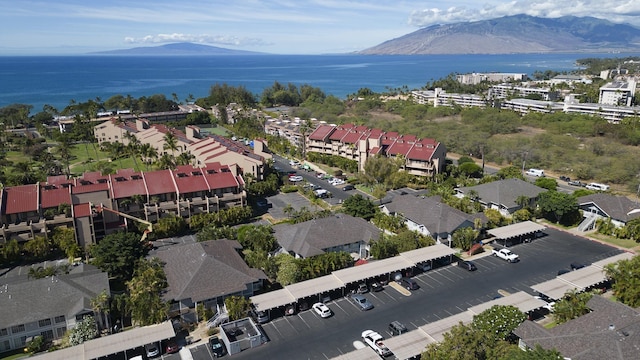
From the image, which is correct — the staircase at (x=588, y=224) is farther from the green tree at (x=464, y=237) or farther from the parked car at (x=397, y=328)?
the parked car at (x=397, y=328)

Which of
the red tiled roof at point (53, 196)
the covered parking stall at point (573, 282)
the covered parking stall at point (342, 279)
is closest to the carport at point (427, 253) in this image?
the covered parking stall at point (342, 279)

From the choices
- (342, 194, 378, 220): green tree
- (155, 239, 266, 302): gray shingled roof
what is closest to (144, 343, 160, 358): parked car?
(155, 239, 266, 302): gray shingled roof

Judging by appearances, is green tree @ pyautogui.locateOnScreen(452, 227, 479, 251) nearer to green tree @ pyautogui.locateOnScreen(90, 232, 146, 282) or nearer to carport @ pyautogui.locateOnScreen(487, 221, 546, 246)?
carport @ pyautogui.locateOnScreen(487, 221, 546, 246)

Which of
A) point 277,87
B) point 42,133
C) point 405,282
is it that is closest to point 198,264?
point 405,282

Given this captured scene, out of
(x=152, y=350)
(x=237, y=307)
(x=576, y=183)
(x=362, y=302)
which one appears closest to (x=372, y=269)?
(x=362, y=302)

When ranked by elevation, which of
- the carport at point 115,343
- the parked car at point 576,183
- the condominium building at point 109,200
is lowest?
the carport at point 115,343
